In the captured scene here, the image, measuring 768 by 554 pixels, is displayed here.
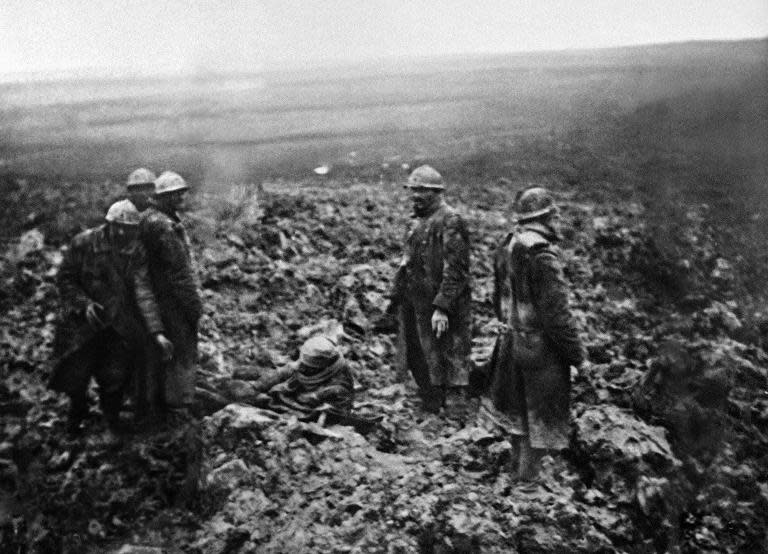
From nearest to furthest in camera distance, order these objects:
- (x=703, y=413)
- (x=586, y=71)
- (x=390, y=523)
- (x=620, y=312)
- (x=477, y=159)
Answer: (x=390, y=523) < (x=703, y=413) < (x=620, y=312) < (x=477, y=159) < (x=586, y=71)

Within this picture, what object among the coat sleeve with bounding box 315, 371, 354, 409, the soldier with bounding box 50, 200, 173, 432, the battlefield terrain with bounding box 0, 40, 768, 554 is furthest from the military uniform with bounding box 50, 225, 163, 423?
the coat sleeve with bounding box 315, 371, 354, 409

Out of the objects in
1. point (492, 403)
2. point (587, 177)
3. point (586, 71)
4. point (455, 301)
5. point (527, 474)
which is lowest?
point (527, 474)


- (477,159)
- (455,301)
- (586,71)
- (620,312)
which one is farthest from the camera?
(586,71)

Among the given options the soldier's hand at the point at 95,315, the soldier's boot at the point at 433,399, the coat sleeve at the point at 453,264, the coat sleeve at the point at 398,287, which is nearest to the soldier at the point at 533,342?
the coat sleeve at the point at 453,264

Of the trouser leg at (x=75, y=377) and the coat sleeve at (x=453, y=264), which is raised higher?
the coat sleeve at (x=453, y=264)

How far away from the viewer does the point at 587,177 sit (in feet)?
25.3

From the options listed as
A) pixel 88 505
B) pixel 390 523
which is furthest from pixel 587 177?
pixel 88 505

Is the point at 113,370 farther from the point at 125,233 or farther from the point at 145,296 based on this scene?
the point at 125,233

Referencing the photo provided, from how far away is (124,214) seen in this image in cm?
595

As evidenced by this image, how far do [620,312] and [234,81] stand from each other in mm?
3745

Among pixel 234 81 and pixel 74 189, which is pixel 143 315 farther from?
pixel 234 81

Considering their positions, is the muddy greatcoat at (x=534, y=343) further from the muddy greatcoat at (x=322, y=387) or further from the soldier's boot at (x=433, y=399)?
the muddy greatcoat at (x=322, y=387)

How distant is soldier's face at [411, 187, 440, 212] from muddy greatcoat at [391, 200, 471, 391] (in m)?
0.07

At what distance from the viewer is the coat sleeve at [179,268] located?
599cm
